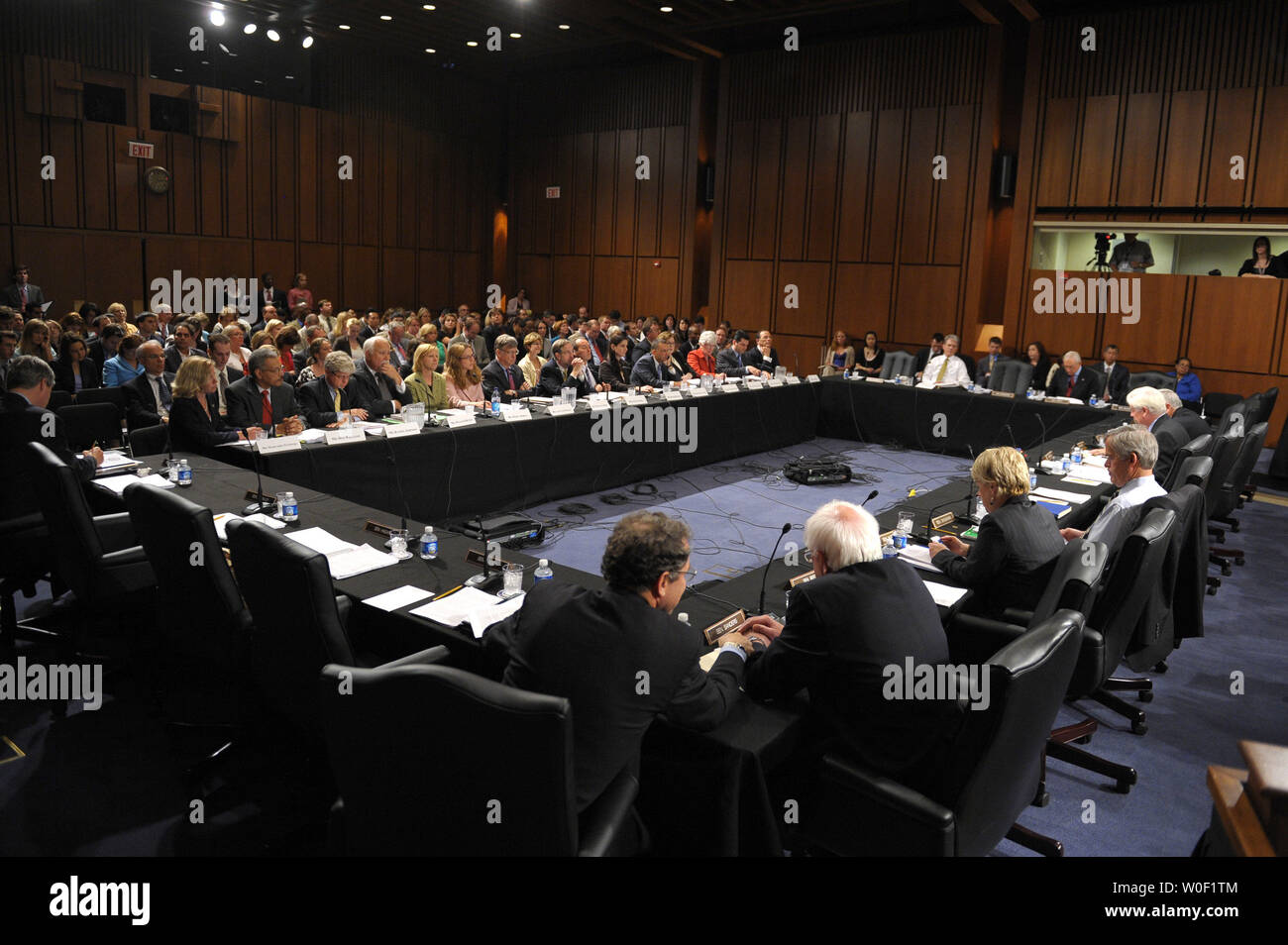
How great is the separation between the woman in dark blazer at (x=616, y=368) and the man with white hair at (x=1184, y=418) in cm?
436

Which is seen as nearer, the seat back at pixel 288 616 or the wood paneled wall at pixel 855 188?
the seat back at pixel 288 616

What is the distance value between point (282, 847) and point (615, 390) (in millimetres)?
5972

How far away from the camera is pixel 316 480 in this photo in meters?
5.02

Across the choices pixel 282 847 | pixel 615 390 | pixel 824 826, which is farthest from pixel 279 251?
pixel 824 826

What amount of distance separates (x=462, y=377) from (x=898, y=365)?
6273 millimetres

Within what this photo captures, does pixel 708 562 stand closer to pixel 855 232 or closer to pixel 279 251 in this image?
pixel 855 232

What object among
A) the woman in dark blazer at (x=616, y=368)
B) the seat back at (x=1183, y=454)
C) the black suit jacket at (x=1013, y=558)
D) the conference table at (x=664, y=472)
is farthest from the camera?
the woman in dark blazer at (x=616, y=368)

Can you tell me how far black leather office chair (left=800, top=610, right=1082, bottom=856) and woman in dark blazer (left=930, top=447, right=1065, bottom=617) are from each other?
1036 millimetres

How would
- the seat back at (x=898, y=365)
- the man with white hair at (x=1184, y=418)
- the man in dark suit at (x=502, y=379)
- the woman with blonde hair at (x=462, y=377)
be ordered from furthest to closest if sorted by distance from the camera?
the seat back at (x=898, y=365)
the man in dark suit at (x=502, y=379)
the woman with blonde hair at (x=462, y=377)
the man with white hair at (x=1184, y=418)

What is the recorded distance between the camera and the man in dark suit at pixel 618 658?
1871 mm

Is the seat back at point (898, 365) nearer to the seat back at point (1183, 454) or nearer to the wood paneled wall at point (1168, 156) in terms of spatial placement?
the wood paneled wall at point (1168, 156)

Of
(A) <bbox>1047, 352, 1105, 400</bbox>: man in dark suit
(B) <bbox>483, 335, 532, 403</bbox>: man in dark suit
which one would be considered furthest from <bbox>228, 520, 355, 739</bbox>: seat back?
(A) <bbox>1047, 352, 1105, 400</bbox>: man in dark suit

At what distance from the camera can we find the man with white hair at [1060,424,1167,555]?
12.2 ft

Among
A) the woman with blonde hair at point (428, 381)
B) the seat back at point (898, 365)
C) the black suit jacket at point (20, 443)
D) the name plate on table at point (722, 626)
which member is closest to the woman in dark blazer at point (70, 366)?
the woman with blonde hair at point (428, 381)
